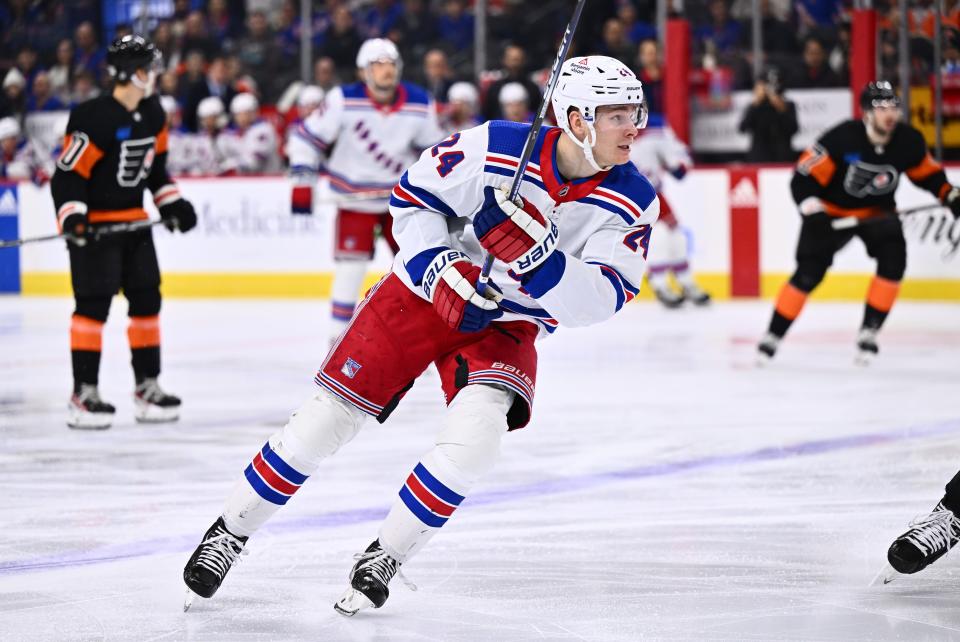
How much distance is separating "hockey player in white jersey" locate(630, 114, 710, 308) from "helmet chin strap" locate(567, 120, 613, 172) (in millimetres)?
6383

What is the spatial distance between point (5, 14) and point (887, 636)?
11.0m

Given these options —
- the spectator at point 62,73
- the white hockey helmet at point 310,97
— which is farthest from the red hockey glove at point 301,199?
the spectator at point 62,73

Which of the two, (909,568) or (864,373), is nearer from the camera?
(909,568)

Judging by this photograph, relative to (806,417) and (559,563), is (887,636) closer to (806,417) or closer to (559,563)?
(559,563)

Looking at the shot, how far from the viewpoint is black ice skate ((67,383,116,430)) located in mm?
5285

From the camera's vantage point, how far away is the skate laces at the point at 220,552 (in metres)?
2.96

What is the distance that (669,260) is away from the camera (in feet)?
30.9

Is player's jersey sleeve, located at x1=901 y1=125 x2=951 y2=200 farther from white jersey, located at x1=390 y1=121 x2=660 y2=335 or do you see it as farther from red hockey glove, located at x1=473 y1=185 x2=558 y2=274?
red hockey glove, located at x1=473 y1=185 x2=558 y2=274

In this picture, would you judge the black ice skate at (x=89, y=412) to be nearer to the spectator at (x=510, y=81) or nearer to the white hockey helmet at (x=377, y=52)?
the white hockey helmet at (x=377, y=52)

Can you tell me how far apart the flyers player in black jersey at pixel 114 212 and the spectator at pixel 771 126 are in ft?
17.3

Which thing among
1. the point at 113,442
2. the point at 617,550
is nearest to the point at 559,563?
the point at 617,550

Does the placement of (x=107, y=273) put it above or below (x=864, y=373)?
above

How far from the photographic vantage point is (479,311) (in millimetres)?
2857

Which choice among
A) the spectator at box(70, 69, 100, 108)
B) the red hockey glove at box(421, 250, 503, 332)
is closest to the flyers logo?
the red hockey glove at box(421, 250, 503, 332)
